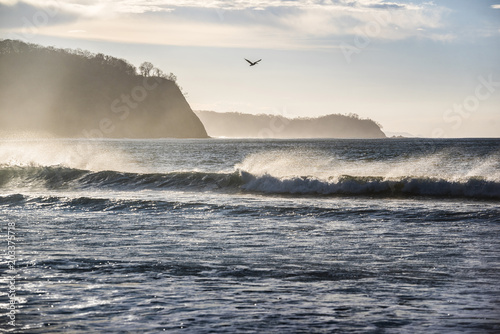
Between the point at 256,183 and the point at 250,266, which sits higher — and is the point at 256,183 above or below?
above

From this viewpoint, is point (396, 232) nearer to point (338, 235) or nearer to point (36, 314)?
point (338, 235)

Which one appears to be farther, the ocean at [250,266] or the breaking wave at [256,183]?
the breaking wave at [256,183]

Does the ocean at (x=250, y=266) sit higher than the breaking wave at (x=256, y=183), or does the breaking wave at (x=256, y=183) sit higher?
the breaking wave at (x=256, y=183)

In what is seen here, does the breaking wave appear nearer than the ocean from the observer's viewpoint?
No

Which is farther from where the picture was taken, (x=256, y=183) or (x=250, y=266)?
(x=256, y=183)

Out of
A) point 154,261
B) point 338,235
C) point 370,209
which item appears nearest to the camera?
point 154,261

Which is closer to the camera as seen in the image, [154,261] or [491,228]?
[154,261]

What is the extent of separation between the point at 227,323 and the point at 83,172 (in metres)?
33.3

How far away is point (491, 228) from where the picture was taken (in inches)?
642

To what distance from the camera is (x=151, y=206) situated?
2272 cm

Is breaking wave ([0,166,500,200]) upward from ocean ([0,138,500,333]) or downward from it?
upward

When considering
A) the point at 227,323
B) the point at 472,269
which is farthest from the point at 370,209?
the point at 227,323

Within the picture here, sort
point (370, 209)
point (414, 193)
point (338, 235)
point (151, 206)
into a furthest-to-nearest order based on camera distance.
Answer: point (414, 193)
point (151, 206)
point (370, 209)
point (338, 235)

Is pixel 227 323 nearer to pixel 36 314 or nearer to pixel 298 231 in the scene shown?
pixel 36 314
